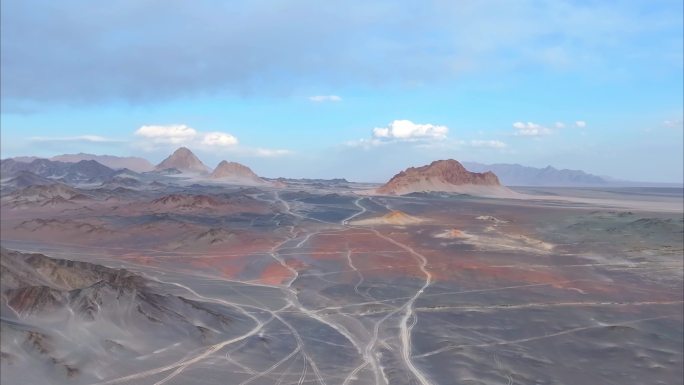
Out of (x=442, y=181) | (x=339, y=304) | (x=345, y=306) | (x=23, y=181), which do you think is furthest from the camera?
(x=442, y=181)

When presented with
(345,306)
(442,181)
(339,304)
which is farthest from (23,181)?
(345,306)

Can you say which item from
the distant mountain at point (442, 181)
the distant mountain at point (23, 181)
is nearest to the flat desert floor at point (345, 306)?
the distant mountain at point (23, 181)

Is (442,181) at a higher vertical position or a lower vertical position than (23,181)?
higher

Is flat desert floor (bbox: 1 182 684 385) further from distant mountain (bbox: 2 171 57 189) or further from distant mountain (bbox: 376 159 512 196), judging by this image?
distant mountain (bbox: 376 159 512 196)

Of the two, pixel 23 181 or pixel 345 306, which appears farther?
pixel 23 181

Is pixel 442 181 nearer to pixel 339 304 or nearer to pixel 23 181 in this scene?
pixel 23 181

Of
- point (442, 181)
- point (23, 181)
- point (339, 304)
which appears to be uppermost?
point (442, 181)

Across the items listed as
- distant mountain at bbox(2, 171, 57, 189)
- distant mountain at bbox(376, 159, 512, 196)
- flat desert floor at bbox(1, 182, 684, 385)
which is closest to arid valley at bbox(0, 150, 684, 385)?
flat desert floor at bbox(1, 182, 684, 385)

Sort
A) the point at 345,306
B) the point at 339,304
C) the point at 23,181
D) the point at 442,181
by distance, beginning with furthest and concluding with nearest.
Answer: the point at 442,181 < the point at 23,181 < the point at 339,304 < the point at 345,306
